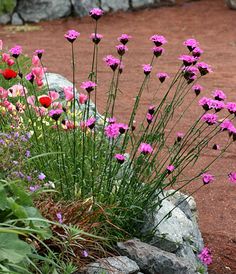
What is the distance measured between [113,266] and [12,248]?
0.66m

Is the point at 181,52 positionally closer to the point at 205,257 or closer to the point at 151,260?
the point at 205,257

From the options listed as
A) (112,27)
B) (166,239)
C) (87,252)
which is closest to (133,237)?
(166,239)

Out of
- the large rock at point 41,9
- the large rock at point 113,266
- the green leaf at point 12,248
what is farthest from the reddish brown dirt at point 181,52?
the green leaf at point 12,248

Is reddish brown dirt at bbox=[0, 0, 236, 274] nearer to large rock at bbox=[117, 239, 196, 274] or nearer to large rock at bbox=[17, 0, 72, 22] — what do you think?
large rock at bbox=[17, 0, 72, 22]

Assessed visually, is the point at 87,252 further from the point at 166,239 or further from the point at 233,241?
the point at 233,241

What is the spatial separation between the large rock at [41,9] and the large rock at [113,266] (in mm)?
11104

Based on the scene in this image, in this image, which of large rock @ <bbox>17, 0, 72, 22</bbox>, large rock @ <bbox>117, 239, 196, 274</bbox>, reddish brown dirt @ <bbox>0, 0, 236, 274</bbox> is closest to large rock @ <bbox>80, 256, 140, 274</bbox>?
large rock @ <bbox>117, 239, 196, 274</bbox>

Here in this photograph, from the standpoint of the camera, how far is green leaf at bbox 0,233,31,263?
311 cm

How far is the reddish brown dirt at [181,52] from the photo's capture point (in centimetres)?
524

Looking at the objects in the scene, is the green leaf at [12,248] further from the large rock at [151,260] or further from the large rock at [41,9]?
the large rock at [41,9]

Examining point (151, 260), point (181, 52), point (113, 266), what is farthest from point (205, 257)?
point (181, 52)

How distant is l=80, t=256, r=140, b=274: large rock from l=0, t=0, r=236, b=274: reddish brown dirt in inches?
41.4

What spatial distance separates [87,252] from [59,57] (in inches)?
301

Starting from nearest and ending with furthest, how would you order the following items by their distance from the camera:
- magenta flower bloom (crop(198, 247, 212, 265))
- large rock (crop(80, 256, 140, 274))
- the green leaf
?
the green leaf → large rock (crop(80, 256, 140, 274)) → magenta flower bloom (crop(198, 247, 212, 265))
